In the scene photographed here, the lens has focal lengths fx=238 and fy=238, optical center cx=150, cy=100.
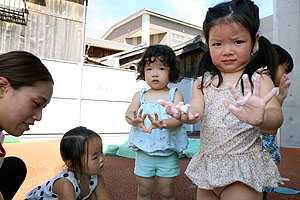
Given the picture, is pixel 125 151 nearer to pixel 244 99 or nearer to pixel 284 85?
pixel 284 85

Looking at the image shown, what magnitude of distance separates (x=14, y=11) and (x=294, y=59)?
27.3ft

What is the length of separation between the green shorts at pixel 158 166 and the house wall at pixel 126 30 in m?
15.0

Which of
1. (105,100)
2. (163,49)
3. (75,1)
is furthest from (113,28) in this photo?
(163,49)

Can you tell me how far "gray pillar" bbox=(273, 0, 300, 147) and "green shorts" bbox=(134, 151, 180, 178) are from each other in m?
4.35

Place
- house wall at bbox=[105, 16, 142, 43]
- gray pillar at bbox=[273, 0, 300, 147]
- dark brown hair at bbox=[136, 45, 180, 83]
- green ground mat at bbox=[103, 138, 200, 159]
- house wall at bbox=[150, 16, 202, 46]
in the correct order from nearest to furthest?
dark brown hair at bbox=[136, 45, 180, 83] < green ground mat at bbox=[103, 138, 200, 159] < gray pillar at bbox=[273, 0, 300, 147] < house wall at bbox=[150, 16, 202, 46] < house wall at bbox=[105, 16, 142, 43]

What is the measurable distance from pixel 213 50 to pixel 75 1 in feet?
30.1

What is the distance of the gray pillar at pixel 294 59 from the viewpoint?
4.96 metres

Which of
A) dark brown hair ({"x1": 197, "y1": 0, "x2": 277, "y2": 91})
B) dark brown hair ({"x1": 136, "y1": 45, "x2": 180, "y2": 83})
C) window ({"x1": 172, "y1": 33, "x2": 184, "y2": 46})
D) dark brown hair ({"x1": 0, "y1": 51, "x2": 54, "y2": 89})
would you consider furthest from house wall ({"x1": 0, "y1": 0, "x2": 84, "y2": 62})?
window ({"x1": 172, "y1": 33, "x2": 184, "y2": 46})

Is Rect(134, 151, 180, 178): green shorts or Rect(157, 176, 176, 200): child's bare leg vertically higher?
Rect(134, 151, 180, 178): green shorts

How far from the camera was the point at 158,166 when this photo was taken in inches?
65.1

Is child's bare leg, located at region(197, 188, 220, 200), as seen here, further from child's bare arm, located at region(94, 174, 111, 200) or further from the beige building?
the beige building

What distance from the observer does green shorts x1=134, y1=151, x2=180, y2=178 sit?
1642mm

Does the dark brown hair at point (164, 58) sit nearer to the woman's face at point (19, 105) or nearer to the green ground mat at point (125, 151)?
the woman's face at point (19, 105)

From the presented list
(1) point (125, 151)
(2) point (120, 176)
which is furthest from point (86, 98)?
(2) point (120, 176)
